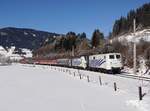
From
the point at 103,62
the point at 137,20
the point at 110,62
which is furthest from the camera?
the point at 137,20

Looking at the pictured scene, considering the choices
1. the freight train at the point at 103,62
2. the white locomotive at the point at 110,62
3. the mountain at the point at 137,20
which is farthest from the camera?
the mountain at the point at 137,20

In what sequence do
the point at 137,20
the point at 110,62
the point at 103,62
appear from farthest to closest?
the point at 137,20 → the point at 103,62 → the point at 110,62

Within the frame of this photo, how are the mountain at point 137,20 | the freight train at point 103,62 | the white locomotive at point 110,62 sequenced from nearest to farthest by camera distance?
the white locomotive at point 110,62 → the freight train at point 103,62 → the mountain at point 137,20

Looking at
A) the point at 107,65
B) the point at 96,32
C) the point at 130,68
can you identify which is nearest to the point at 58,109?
the point at 107,65

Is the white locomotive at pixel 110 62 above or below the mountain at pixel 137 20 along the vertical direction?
below

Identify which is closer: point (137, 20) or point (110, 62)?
point (110, 62)

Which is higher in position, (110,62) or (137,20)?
(137,20)

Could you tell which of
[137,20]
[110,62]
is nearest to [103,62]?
[110,62]

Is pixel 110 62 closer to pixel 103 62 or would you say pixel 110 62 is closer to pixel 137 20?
pixel 103 62

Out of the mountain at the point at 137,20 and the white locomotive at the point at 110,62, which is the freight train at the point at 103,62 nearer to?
the white locomotive at the point at 110,62

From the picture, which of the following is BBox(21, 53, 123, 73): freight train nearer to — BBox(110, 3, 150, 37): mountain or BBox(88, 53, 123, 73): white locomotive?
BBox(88, 53, 123, 73): white locomotive

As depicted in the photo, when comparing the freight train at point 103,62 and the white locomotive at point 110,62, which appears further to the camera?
the freight train at point 103,62

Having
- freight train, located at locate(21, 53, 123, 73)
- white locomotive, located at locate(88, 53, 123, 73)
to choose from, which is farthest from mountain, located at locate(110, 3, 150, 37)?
white locomotive, located at locate(88, 53, 123, 73)

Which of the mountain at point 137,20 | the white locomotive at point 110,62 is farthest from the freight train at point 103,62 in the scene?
the mountain at point 137,20
